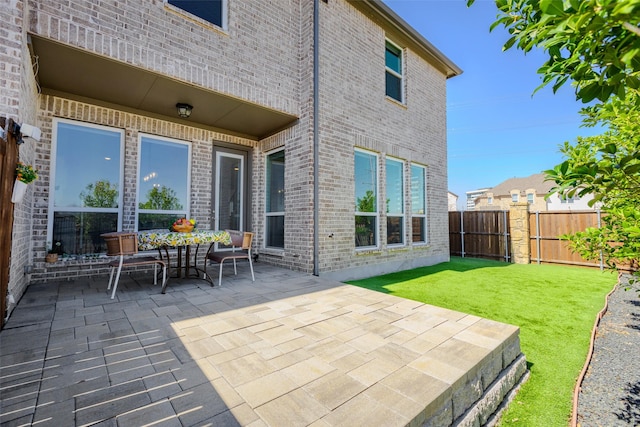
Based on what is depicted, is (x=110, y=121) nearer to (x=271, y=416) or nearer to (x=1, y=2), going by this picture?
(x=1, y=2)

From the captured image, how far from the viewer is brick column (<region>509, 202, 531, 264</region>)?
9203 mm

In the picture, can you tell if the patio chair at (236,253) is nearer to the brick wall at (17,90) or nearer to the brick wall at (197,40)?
the brick wall at (17,90)

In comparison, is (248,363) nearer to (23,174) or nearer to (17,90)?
(23,174)

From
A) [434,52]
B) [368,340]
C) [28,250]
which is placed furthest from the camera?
[434,52]

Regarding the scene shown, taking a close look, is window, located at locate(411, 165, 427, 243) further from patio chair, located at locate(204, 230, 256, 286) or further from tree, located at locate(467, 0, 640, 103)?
tree, located at locate(467, 0, 640, 103)

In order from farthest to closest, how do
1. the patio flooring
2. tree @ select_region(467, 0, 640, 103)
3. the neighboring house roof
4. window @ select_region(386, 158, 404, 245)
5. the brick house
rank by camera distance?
1. the neighboring house roof
2. window @ select_region(386, 158, 404, 245)
3. the brick house
4. the patio flooring
5. tree @ select_region(467, 0, 640, 103)

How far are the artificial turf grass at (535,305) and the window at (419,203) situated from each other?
1.01m

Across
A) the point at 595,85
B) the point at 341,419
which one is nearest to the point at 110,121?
the point at 341,419

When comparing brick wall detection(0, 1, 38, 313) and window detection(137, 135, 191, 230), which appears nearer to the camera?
brick wall detection(0, 1, 38, 313)

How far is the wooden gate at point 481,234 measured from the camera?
9664mm

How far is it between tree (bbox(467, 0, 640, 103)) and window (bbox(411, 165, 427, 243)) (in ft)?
20.6

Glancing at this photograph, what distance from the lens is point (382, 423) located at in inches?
55.4

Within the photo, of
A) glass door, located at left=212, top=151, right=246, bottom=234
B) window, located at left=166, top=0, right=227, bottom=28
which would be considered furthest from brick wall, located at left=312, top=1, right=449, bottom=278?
glass door, located at left=212, top=151, right=246, bottom=234

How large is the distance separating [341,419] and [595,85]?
6.17 feet
